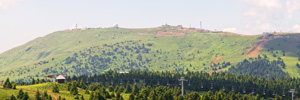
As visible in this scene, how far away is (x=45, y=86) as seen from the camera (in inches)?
7318

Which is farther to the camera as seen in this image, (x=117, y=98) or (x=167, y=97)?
(x=167, y=97)

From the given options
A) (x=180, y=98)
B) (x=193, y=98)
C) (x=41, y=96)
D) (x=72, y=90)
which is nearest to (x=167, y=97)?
(x=180, y=98)

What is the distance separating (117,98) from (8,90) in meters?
43.0

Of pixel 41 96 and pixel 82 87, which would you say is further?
pixel 82 87

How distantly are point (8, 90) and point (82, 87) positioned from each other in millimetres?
44796

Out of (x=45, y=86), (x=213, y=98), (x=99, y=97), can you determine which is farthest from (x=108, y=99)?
(x=213, y=98)

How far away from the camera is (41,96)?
146m

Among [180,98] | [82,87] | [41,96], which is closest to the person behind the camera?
[41,96]

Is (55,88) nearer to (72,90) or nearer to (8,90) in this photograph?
(72,90)

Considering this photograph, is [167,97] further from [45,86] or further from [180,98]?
[45,86]

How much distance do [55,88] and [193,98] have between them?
60.3 metres

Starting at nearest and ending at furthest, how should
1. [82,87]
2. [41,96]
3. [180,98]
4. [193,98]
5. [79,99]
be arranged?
[41,96] → [79,99] → [180,98] → [193,98] → [82,87]

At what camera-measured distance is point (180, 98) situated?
554 feet

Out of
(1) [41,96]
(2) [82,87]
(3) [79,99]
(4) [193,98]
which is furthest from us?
(2) [82,87]
